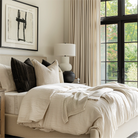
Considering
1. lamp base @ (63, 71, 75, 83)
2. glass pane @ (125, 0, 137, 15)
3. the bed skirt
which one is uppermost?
glass pane @ (125, 0, 137, 15)

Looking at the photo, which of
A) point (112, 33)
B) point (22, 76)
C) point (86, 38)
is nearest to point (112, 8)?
point (112, 33)

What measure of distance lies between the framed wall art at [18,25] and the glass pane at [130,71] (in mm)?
2100

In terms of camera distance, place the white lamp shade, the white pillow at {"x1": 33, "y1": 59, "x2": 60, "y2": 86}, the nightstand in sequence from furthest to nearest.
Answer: the white lamp shade → the white pillow at {"x1": 33, "y1": 59, "x2": 60, "y2": 86} → the nightstand

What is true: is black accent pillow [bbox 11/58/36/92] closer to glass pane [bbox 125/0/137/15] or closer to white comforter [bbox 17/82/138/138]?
white comforter [bbox 17/82/138/138]

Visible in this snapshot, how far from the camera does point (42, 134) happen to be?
2.72 metres

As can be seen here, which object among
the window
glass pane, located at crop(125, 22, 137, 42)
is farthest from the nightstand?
glass pane, located at crop(125, 22, 137, 42)

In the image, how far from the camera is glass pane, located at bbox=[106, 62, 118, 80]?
5293 millimetres

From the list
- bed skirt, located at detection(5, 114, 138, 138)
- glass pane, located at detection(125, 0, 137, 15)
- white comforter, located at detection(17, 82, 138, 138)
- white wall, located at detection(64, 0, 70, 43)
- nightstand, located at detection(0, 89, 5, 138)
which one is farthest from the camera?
white wall, located at detection(64, 0, 70, 43)

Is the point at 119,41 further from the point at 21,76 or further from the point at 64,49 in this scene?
the point at 21,76

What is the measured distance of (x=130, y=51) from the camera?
17.0 feet

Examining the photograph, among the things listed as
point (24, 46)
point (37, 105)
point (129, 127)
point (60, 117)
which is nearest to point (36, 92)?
point (37, 105)

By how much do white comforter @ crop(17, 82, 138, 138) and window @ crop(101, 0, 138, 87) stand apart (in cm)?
233

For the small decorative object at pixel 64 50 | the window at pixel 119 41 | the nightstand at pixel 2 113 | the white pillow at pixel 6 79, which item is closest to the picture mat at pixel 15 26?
the small decorative object at pixel 64 50

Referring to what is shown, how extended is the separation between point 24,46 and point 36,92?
5.73ft
